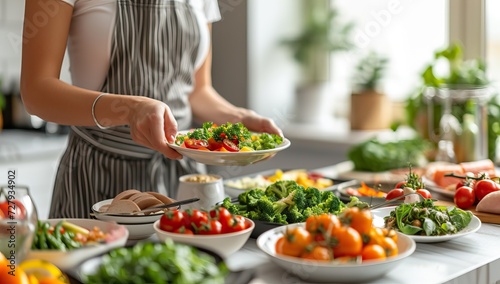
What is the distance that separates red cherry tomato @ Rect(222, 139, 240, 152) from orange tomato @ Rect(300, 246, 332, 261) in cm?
46

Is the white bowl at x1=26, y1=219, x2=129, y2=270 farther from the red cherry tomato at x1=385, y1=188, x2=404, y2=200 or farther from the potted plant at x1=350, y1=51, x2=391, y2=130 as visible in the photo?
the potted plant at x1=350, y1=51, x2=391, y2=130

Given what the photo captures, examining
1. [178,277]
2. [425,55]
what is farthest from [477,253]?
[425,55]

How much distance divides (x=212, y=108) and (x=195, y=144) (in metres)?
0.62

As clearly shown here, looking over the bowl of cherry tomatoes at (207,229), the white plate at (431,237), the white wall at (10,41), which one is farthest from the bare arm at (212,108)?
the white wall at (10,41)

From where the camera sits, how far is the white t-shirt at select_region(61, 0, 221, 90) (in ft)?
6.61

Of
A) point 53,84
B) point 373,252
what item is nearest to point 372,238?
point 373,252

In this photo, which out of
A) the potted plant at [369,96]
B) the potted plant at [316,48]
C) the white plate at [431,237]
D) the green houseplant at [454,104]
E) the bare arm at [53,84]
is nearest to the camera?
the white plate at [431,237]

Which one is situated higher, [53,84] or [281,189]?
[53,84]

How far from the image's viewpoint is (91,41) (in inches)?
80.5

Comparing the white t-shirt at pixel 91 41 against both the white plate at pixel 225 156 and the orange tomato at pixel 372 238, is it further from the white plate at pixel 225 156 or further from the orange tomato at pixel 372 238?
the orange tomato at pixel 372 238

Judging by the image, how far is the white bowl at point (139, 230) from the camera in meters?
1.60

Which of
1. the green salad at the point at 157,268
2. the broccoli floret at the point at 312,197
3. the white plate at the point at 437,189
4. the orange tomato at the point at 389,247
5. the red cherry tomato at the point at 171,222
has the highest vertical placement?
the green salad at the point at 157,268

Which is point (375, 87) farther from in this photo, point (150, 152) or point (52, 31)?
point (52, 31)

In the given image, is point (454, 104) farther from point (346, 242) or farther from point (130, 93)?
point (346, 242)
